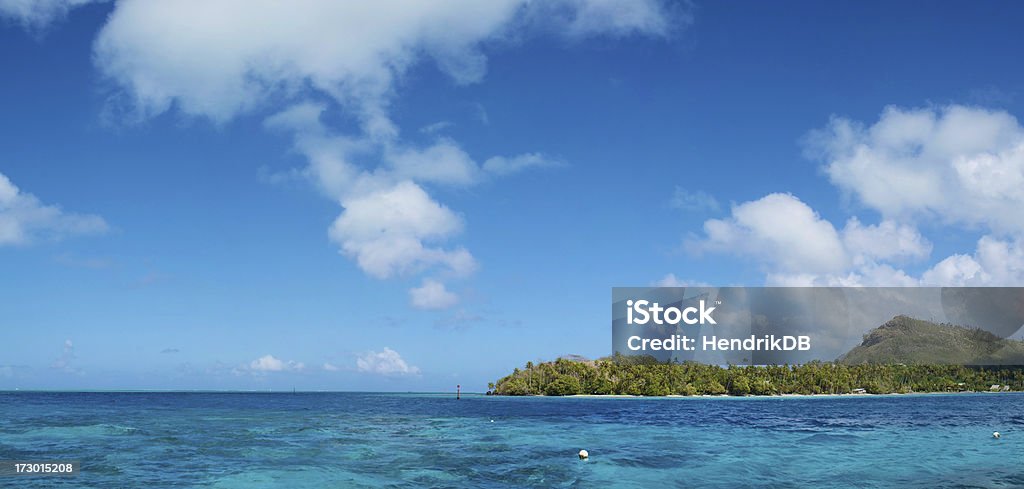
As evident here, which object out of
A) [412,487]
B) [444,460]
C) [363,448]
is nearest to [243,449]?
[363,448]

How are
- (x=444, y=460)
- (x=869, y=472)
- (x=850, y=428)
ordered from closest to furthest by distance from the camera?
(x=869, y=472)
(x=444, y=460)
(x=850, y=428)

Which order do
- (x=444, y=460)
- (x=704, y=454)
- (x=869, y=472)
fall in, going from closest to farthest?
(x=869, y=472) < (x=444, y=460) < (x=704, y=454)

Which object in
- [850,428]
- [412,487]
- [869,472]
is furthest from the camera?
[850,428]

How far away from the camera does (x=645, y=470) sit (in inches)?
1465

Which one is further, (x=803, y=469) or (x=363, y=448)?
(x=363, y=448)

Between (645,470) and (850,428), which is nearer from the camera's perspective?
(645,470)

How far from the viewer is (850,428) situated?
6575cm

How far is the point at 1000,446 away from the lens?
47.4 m

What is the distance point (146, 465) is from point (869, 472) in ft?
128

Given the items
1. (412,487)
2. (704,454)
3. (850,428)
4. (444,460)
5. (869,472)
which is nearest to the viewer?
(412,487)

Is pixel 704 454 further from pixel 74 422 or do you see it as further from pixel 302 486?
pixel 74 422

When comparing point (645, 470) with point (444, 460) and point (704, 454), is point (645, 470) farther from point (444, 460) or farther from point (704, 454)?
point (444, 460)

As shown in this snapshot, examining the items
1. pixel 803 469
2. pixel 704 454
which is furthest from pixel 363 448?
pixel 803 469

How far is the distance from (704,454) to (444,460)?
1701 cm
